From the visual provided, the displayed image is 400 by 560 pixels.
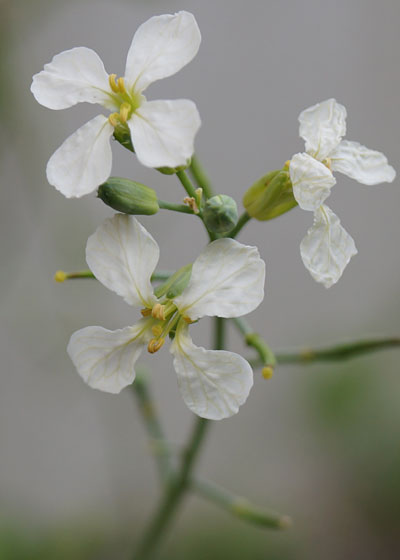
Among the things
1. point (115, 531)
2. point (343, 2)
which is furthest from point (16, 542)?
point (343, 2)

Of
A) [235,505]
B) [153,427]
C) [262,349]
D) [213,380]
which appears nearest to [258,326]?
[153,427]

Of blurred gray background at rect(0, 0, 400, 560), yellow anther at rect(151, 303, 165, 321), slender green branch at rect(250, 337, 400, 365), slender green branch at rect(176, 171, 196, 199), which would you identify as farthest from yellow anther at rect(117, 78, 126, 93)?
blurred gray background at rect(0, 0, 400, 560)

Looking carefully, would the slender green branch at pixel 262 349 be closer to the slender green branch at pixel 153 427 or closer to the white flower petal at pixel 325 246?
the white flower petal at pixel 325 246

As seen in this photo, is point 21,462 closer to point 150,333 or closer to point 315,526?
point 315,526

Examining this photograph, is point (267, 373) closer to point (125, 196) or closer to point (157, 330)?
point (157, 330)

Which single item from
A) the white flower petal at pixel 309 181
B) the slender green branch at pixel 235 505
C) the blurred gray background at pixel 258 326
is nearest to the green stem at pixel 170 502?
the slender green branch at pixel 235 505

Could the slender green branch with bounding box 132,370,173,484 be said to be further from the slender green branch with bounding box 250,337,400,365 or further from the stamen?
the stamen
